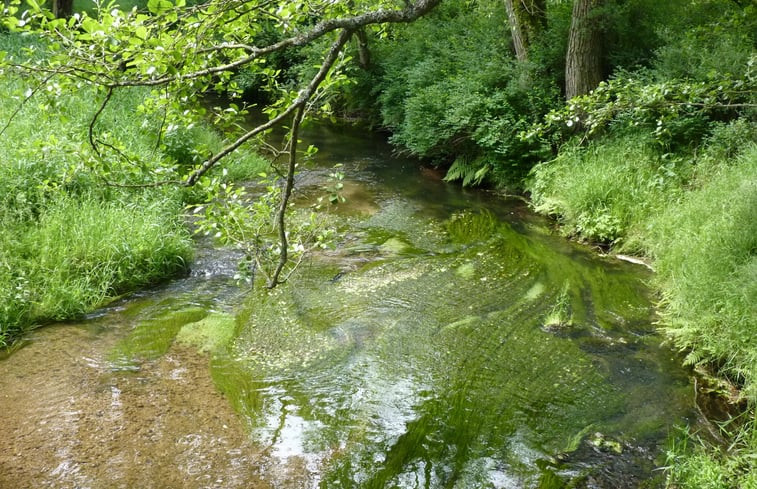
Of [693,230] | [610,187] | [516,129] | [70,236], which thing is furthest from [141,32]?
[516,129]

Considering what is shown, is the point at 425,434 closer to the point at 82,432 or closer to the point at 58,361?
the point at 82,432

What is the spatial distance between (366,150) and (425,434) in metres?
9.76

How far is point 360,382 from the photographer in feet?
16.2

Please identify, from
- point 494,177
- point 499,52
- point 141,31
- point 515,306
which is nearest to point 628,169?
point 494,177

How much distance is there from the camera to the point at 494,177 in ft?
33.9

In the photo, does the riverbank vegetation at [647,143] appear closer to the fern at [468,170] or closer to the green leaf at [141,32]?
the fern at [468,170]

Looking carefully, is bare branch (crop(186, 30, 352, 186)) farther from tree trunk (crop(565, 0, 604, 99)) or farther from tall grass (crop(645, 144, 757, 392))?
tree trunk (crop(565, 0, 604, 99))

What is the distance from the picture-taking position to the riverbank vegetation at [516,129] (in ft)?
11.4

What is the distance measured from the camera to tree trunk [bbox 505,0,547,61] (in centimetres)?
1067

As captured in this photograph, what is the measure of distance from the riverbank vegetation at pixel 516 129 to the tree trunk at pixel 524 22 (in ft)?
0.13

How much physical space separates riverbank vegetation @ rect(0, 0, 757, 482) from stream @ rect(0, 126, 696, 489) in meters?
0.45

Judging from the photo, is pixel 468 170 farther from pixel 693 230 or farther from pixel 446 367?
pixel 446 367

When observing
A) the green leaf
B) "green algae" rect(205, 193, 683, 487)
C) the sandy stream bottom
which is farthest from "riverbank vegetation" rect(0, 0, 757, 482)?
the sandy stream bottom

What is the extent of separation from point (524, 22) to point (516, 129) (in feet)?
7.94
